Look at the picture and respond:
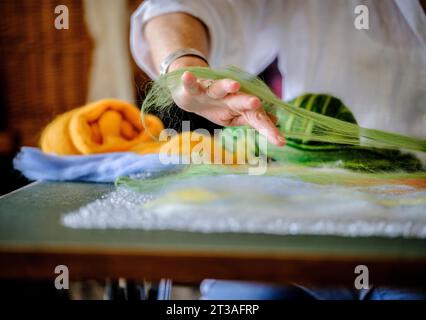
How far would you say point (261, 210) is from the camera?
37cm

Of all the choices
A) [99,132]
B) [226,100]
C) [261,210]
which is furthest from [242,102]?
[99,132]

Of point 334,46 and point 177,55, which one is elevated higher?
point 334,46

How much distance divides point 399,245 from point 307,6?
61cm

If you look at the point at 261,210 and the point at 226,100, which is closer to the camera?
the point at 261,210

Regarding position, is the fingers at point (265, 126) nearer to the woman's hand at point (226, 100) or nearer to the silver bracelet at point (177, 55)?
the woman's hand at point (226, 100)

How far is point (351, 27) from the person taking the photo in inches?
31.1

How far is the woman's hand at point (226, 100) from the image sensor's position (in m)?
0.44

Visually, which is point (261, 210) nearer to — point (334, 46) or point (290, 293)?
point (290, 293)

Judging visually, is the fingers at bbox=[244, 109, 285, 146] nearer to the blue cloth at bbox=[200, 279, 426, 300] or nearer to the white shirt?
the blue cloth at bbox=[200, 279, 426, 300]

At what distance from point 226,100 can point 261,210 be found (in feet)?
0.49

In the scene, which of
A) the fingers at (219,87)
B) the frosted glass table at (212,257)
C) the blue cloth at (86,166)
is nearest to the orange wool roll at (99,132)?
the blue cloth at (86,166)

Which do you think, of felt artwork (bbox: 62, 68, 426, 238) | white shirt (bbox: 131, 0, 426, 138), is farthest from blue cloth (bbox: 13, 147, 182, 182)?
white shirt (bbox: 131, 0, 426, 138)

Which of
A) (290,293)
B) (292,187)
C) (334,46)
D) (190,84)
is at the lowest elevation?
(290,293)

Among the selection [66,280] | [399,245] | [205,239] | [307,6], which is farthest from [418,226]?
[307,6]
